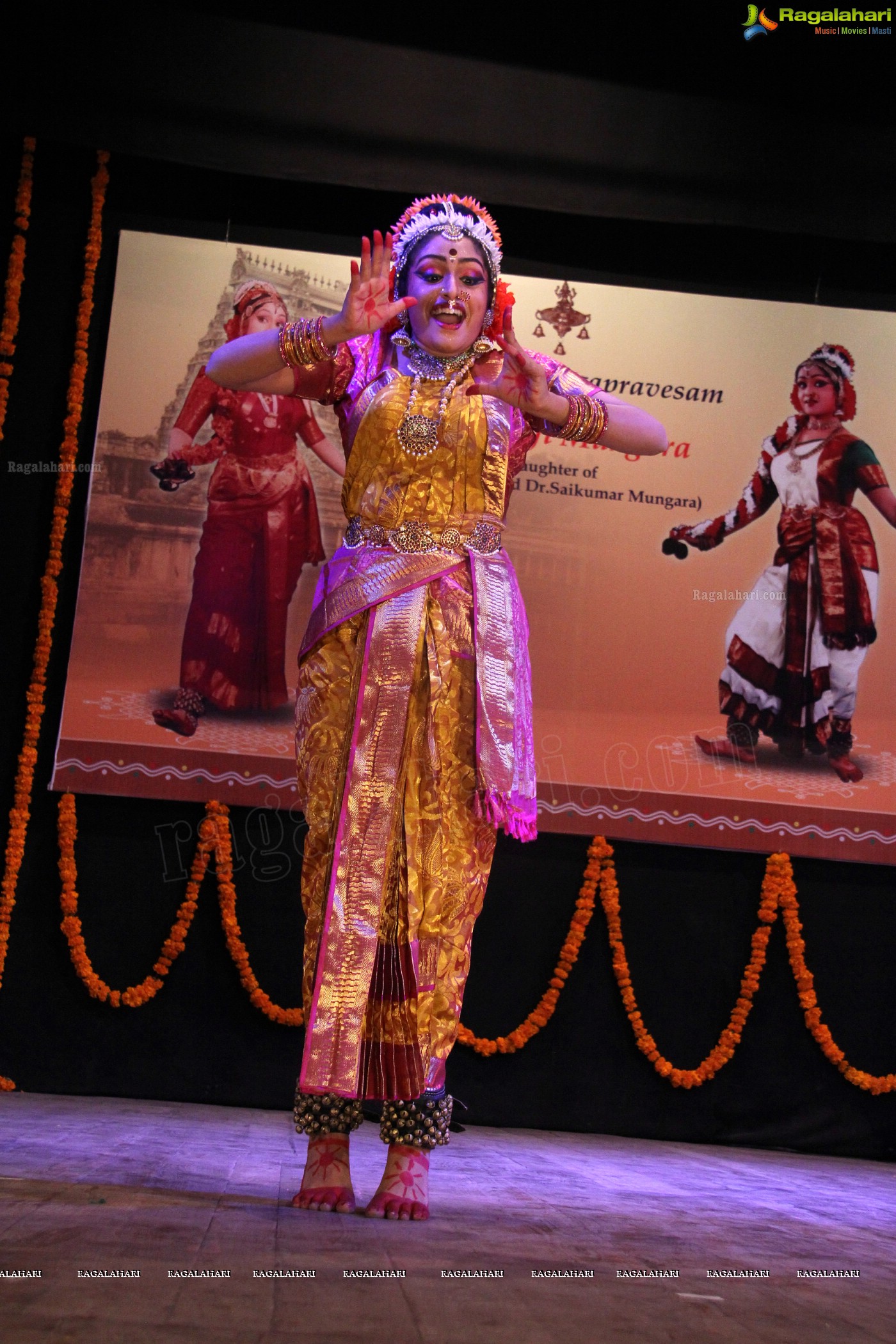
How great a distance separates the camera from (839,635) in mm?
4137

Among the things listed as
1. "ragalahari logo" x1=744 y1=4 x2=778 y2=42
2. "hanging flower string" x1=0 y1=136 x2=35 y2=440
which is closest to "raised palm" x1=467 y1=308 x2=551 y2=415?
"ragalahari logo" x1=744 y1=4 x2=778 y2=42

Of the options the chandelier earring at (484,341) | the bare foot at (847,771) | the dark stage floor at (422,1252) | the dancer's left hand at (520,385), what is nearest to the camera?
the dark stage floor at (422,1252)

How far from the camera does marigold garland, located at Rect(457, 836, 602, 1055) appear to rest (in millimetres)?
3949

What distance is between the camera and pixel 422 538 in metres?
2.30

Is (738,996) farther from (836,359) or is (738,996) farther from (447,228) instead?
(447,228)

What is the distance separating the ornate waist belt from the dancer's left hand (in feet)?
0.75

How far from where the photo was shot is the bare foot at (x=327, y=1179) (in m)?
2.00

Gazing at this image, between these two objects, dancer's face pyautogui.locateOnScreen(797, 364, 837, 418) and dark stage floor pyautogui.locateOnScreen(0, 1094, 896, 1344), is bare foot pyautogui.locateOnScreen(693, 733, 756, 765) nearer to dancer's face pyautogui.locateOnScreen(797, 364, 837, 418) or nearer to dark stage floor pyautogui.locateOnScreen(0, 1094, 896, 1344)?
dancer's face pyautogui.locateOnScreen(797, 364, 837, 418)

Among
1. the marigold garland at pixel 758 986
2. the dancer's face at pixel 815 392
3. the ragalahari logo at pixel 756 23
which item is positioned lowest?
the marigold garland at pixel 758 986

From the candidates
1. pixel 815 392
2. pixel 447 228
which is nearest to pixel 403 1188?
pixel 447 228

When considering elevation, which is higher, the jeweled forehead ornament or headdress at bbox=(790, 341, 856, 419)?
headdress at bbox=(790, 341, 856, 419)

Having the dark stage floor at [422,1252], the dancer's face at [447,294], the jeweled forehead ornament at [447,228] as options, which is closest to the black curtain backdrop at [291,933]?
the dark stage floor at [422,1252]

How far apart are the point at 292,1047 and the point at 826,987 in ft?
5.61

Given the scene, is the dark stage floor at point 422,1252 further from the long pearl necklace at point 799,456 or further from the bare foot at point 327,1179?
the long pearl necklace at point 799,456
